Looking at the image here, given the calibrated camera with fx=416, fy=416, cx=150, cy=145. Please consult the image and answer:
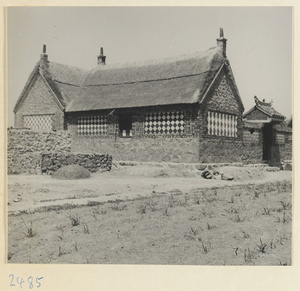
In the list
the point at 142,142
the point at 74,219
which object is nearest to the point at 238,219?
the point at 74,219

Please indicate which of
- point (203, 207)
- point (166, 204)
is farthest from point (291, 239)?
point (166, 204)

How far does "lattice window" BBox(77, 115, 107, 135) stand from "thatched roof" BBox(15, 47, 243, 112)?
0.70 m

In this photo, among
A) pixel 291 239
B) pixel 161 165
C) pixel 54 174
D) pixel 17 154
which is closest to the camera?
pixel 291 239

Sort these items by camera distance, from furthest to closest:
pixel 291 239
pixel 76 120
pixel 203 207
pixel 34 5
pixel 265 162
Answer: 1. pixel 265 162
2. pixel 76 120
3. pixel 203 207
4. pixel 34 5
5. pixel 291 239

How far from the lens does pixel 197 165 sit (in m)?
22.5

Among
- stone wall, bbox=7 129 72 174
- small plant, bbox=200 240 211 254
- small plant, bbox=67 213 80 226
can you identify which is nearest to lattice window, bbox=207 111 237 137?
stone wall, bbox=7 129 72 174

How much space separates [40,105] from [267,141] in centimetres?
1640

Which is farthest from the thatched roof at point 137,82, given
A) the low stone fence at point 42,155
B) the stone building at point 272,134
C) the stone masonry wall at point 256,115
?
the stone masonry wall at point 256,115

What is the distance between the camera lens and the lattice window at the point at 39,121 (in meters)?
28.6

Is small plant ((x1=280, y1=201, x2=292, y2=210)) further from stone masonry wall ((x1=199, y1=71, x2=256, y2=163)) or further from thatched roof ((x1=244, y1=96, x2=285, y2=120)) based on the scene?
thatched roof ((x1=244, y1=96, x2=285, y2=120))

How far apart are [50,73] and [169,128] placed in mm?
10308

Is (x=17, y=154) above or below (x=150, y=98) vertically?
below

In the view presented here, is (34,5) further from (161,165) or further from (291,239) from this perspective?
(161,165)

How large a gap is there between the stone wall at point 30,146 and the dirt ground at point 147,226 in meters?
4.92
